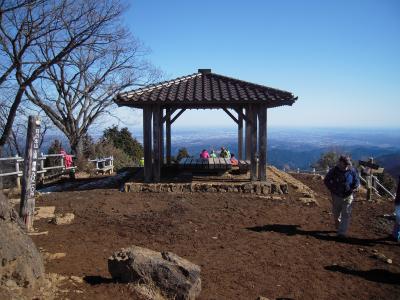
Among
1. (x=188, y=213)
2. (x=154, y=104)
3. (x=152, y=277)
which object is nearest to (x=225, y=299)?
(x=152, y=277)

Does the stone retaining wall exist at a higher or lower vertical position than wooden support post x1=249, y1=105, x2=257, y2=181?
lower

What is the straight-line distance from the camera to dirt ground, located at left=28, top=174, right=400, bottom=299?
498 centimetres

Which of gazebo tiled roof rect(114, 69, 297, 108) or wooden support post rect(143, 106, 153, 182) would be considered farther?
wooden support post rect(143, 106, 153, 182)

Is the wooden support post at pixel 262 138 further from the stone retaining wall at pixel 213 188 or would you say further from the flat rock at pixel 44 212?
the flat rock at pixel 44 212

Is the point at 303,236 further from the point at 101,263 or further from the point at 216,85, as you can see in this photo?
the point at 216,85

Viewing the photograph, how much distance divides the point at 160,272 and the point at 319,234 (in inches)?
162

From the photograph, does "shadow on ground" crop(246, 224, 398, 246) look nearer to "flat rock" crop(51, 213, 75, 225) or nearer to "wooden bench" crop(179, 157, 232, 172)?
"flat rock" crop(51, 213, 75, 225)

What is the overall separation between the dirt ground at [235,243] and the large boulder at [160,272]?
177 millimetres

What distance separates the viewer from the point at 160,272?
14.4 feet

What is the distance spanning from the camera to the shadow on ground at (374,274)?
545cm

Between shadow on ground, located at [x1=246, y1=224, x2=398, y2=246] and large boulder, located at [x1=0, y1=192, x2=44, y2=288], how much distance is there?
14.2 ft

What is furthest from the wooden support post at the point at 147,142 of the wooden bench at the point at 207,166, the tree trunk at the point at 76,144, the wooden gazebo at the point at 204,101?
the tree trunk at the point at 76,144

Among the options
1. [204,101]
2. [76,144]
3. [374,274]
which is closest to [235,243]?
[374,274]

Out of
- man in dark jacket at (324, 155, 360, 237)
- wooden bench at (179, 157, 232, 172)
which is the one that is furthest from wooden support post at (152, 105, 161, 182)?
man in dark jacket at (324, 155, 360, 237)
